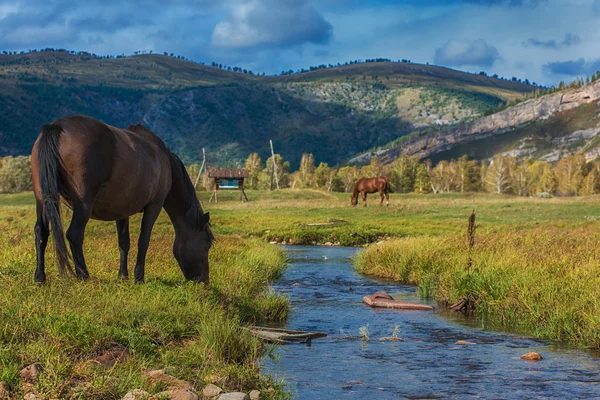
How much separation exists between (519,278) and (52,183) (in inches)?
366

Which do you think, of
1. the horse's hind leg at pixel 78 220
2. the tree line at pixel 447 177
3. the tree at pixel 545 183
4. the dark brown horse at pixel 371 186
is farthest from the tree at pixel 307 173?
the horse's hind leg at pixel 78 220

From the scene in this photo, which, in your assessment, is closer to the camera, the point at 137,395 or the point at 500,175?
the point at 137,395

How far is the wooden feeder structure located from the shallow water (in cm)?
5576

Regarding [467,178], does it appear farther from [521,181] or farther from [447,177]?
[521,181]

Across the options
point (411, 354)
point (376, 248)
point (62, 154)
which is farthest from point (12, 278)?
point (376, 248)

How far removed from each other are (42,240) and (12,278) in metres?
0.76

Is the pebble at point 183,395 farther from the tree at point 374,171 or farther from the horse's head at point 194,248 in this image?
the tree at point 374,171

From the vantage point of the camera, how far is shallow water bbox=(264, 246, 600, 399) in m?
9.22

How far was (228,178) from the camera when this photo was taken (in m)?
72.6

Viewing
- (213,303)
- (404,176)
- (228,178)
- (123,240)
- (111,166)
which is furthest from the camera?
(404,176)

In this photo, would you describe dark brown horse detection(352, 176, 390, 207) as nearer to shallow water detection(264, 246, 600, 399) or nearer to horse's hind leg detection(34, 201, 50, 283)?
shallow water detection(264, 246, 600, 399)

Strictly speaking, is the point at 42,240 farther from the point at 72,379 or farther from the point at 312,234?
the point at 312,234

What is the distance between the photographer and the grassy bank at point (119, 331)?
7371 mm

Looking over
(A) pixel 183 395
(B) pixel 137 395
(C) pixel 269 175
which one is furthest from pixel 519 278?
(C) pixel 269 175
